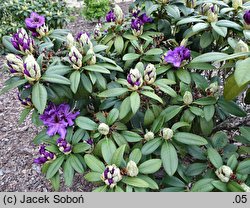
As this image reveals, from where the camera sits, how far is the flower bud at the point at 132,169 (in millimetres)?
1253

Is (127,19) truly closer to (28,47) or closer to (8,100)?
(28,47)

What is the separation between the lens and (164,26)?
1.65 metres

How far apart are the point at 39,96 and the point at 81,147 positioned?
30 centimetres

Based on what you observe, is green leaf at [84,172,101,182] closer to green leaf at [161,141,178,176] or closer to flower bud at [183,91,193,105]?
green leaf at [161,141,178,176]

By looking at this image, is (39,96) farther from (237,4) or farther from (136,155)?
(237,4)

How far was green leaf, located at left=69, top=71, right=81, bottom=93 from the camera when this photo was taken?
126 cm

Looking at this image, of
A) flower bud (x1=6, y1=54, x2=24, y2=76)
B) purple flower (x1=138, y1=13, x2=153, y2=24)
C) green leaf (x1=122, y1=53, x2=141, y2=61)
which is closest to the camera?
flower bud (x1=6, y1=54, x2=24, y2=76)

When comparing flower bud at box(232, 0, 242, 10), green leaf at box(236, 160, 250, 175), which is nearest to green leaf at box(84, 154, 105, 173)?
green leaf at box(236, 160, 250, 175)

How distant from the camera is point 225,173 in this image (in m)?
1.27

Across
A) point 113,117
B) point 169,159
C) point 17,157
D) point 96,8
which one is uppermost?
point 113,117

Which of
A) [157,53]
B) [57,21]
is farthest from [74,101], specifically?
[57,21]

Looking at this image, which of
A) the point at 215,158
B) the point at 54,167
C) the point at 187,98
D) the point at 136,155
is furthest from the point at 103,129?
the point at 215,158

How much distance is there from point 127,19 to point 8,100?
178cm

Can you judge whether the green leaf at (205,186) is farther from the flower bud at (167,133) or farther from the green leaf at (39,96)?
the green leaf at (39,96)
